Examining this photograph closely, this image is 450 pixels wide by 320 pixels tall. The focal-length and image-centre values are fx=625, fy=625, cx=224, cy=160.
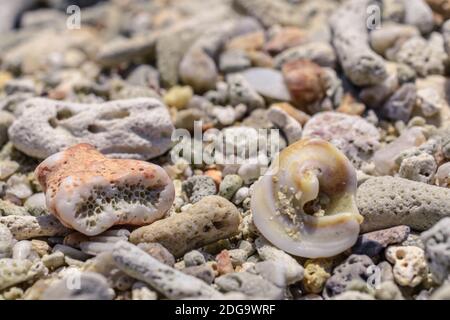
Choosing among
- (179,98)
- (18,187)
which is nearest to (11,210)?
(18,187)

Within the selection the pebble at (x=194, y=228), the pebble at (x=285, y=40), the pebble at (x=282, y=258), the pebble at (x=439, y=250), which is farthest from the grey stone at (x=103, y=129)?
the pebble at (x=439, y=250)

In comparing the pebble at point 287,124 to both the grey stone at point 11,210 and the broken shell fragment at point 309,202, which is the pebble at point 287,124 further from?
the grey stone at point 11,210

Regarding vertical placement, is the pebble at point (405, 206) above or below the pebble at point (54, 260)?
above

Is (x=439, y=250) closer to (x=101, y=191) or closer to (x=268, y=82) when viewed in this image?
(x=101, y=191)

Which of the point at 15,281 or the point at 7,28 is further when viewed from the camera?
the point at 7,28

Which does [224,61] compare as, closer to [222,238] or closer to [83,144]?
[83,144]

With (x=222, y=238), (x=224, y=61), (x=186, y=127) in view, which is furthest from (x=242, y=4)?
(x=222, y=238)
